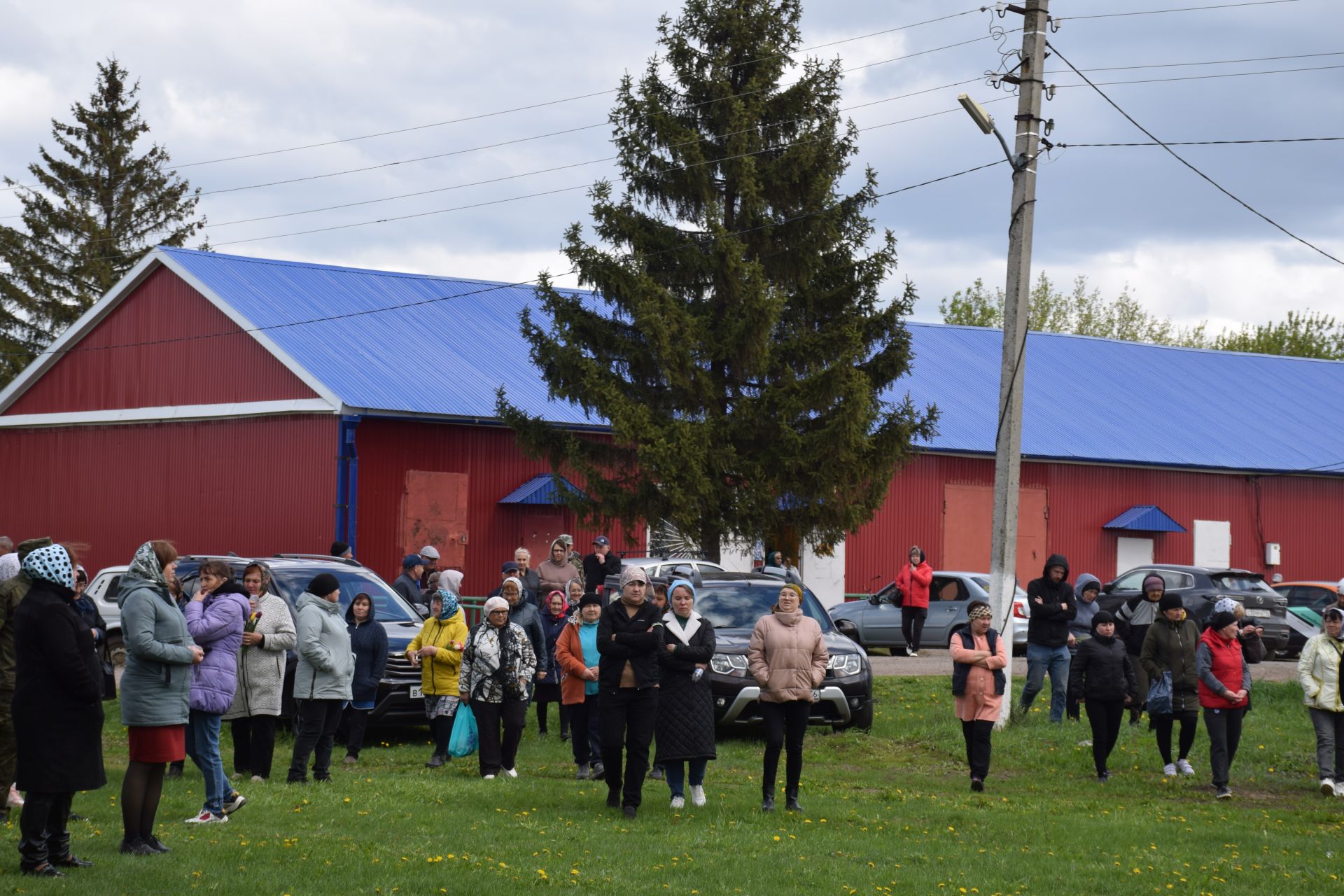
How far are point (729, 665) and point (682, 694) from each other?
401cm

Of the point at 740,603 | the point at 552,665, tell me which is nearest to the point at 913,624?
the point at 740,603

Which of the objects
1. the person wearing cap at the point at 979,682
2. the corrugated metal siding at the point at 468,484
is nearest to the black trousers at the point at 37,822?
the person wearing cap at the point at 979,682

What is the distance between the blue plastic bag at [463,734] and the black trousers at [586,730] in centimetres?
85

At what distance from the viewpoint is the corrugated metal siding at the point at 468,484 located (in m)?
28.2

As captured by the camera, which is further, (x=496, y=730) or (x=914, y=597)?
(x=914, y=597)

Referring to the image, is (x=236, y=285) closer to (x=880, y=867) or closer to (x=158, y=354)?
(x=158, y=354)

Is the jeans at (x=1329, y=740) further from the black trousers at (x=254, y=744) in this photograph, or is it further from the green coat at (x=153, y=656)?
the green coat at (x=153, y=656)

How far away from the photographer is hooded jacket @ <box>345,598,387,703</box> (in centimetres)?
1350

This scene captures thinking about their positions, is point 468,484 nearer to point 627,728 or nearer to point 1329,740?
point 627,728

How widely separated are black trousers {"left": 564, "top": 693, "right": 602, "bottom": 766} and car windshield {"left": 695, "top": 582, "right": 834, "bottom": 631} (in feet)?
9.38

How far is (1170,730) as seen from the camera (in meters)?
14.4

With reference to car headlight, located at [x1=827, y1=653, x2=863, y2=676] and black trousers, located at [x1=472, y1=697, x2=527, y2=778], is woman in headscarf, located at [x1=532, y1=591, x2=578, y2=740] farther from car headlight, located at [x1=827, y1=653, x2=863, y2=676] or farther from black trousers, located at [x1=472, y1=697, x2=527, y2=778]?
car headlight, located at [x1=827, y1=653, x2=863, y2=676]

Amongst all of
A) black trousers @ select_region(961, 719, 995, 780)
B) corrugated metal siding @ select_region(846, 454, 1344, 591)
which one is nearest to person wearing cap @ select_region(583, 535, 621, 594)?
black trousers @ select_region(961, 719, 995, 780)

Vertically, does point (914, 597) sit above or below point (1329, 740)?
above
